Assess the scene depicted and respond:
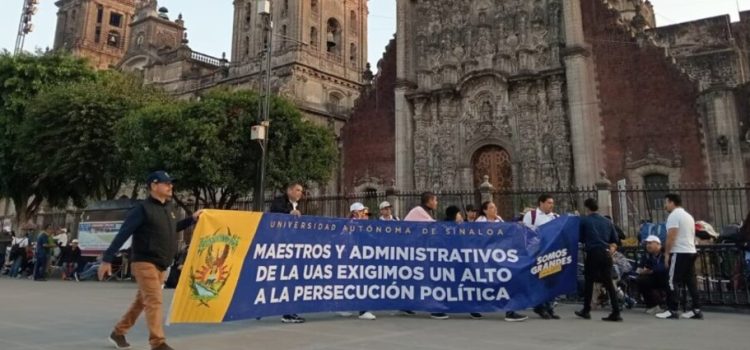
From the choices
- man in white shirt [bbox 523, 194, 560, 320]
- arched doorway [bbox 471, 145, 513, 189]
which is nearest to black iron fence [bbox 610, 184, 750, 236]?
arched doorway [bbox 471, 145, 513, 189]

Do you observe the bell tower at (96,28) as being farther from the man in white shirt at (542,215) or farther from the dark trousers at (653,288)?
the dark trousers at (653,288)

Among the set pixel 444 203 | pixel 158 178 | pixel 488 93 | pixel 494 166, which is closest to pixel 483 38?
pixel 488 93

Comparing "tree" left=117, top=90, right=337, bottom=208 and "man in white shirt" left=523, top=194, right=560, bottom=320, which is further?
"tree" left=117, top=90, right=337, bottom=208

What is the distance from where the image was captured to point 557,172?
2236 centimetres

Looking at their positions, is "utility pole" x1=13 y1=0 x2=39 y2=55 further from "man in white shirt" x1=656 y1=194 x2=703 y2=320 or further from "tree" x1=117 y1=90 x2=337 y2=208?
"man in white shirt" x1=656 y1=194 x2=703 y2=320

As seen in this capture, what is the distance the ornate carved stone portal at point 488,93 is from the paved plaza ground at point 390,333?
596 inches

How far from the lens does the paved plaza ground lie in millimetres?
5828

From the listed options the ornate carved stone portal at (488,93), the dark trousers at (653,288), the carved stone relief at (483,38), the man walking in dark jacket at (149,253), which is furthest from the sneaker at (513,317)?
the carved stone relief at (483,38)

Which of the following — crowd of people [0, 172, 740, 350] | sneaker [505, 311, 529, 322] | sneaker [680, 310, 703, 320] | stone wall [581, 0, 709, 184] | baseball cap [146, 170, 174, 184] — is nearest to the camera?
crowd of people [0, 172, 740, 350]

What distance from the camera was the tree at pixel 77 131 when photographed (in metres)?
22.0

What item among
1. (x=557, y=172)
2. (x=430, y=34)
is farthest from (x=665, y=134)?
(x=430, y=34)

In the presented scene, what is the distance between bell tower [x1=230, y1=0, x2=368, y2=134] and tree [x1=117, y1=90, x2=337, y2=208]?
588 inches

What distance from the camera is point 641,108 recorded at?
21.6 m

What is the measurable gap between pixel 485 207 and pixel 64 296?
30.1ft
